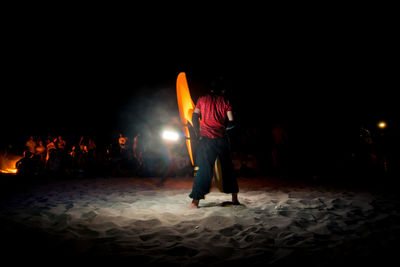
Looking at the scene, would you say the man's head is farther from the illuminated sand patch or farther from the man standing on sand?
the illuminated sand patch

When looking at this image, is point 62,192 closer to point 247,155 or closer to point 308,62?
point 247,155

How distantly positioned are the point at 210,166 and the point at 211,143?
1.34ft

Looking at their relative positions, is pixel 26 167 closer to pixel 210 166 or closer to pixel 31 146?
pixel 31 146

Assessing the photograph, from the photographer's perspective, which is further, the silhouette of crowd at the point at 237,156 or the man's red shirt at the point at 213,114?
the silhouette of crowd at the point at 237,156

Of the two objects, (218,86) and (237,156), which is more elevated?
Answer: (218,86)

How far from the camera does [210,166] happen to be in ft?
13.4

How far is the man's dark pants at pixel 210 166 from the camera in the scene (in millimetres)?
4016

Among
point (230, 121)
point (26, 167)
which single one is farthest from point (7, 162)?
point (230, 121)

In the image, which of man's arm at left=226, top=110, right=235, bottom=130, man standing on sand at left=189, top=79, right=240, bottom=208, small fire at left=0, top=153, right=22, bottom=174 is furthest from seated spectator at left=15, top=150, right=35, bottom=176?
man's arm at left=226, top=110, right=235, bottom=130

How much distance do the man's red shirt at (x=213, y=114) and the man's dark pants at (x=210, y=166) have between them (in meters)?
0.14

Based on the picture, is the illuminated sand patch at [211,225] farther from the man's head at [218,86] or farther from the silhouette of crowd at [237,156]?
the silhouette of crowd at [237,156]

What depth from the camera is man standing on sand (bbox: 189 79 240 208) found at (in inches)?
159

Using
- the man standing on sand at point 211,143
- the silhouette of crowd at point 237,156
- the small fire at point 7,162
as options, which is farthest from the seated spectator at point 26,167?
the man standing on sand at point 211,143

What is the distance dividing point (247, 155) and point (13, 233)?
22.6 feet
